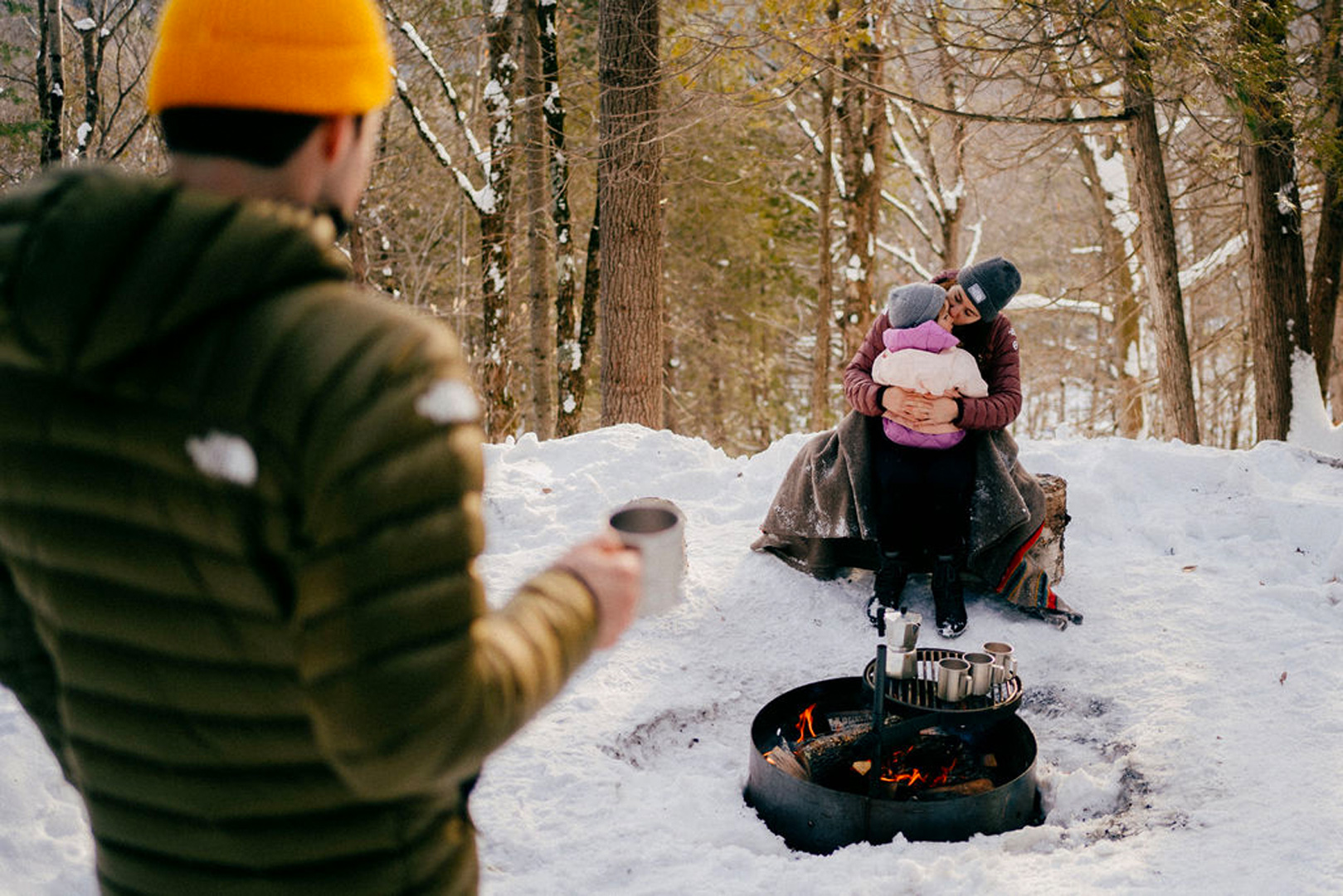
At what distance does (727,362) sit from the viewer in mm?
22031

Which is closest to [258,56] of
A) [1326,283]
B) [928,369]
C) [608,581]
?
[608,581]

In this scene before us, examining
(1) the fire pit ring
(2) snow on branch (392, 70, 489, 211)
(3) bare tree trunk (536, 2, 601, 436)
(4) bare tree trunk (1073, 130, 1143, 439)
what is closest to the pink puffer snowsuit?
(1) the fire pit ring

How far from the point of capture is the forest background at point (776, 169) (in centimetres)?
809

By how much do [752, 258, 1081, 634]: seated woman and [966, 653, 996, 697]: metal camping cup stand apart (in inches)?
48.6

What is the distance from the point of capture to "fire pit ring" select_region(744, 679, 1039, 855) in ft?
10.7

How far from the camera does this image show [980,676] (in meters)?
3.67

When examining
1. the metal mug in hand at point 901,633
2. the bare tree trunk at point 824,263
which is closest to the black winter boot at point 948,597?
the metal mug in hand at point 901,633

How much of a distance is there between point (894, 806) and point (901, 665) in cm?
62

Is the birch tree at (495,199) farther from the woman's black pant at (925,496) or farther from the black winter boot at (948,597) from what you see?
the black winter boot at (948,597)

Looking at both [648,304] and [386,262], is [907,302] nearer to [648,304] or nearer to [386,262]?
[648,304]

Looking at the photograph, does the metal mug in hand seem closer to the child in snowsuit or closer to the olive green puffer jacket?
the child in snowsuit

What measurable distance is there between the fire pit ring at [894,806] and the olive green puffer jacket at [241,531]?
→ 2.36m

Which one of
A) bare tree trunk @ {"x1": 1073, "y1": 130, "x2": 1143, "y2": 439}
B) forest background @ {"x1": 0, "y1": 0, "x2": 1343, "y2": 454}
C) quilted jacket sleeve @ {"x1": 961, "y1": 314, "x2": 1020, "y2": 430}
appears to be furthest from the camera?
bare tree trunk @ {"x1": 1073, "y1": 130, "x2": 1143, "y2": 439}

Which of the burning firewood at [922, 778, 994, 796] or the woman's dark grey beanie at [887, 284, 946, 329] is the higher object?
the woman's dark grey beanie at [887, 284, 946, 329]
